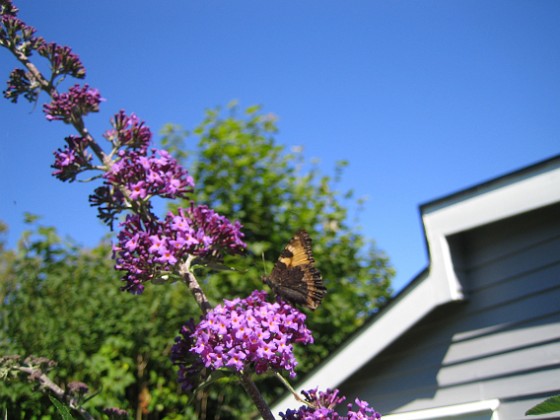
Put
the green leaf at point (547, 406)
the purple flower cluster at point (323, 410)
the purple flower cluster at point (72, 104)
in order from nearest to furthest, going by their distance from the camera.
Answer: the green leaf at point (547, 406)
the purple flower cluster at point (323, 410)
the purple flower cluster at point (72, 104)

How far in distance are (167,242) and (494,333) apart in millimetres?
2218

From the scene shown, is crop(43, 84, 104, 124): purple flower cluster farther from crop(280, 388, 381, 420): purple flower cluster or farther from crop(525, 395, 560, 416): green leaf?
crop(525, 395, 560, 416): green leaf

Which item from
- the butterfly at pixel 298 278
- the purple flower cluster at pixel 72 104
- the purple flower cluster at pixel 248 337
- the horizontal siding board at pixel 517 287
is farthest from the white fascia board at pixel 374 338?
the purple flower cluster at pixel 72 104

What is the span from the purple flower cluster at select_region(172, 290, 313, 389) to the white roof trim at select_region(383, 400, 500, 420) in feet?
6.40

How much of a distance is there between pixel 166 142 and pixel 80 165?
18.6 ft

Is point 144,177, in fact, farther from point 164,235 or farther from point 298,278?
point 298,278

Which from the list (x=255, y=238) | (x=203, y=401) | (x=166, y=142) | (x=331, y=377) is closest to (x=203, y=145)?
(x=166, y=142)

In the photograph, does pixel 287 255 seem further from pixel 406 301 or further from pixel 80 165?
pixel 406 301

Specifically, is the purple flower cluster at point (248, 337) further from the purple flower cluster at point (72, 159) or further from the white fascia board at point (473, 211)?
the white fascia board at point (473, 211)

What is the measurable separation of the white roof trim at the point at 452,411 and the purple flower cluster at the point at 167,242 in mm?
2023

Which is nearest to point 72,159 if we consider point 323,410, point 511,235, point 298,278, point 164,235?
point 164,235

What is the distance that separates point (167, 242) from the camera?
169 centimetres

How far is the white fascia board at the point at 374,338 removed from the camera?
336cm

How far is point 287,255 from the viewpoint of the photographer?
197 cm
